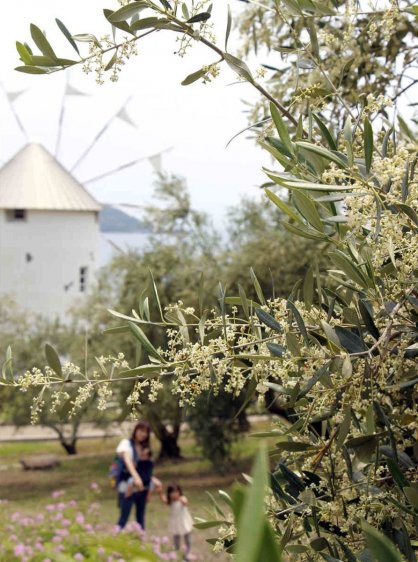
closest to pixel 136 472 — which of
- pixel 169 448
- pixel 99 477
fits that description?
pixel 99 477

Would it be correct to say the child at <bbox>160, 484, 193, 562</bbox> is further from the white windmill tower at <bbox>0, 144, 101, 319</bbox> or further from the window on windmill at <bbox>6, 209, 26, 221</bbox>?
the window on windmill at <bbox>6, 209, 26, 221</bbox>

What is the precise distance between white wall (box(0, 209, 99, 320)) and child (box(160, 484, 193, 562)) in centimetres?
2393

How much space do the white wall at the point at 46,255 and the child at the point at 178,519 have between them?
23927 mm

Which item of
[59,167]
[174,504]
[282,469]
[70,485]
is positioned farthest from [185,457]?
[282,469]

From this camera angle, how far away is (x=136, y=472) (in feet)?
28.5

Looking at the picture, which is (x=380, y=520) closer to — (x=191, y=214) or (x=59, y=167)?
(x=191, y=214)

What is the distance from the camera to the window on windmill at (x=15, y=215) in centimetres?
3400

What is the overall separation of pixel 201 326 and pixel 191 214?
1858 cm

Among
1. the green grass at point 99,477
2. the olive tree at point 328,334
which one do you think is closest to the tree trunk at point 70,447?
the green grass at point 99,477

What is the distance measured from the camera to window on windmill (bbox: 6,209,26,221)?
34000 millimetres

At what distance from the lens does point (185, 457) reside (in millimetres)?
23922

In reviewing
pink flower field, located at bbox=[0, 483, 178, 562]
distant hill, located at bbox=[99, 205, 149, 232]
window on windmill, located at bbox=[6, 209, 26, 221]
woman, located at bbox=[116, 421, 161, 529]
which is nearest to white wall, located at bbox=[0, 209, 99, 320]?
window on windmill, located at bbox=[6, 209, 26, 221]

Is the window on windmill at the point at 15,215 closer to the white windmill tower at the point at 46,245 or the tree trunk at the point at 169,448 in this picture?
the white windmill tower at the point at 46,245

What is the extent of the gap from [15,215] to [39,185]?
175cm
